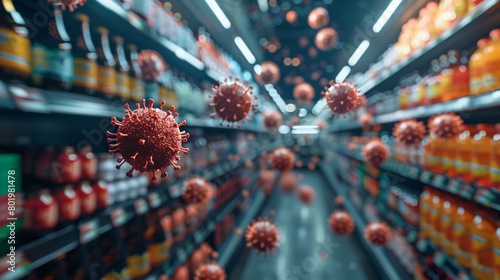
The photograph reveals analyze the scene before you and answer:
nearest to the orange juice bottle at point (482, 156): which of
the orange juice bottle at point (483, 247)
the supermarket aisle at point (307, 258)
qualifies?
the orange juice bottle at point (483, 247)

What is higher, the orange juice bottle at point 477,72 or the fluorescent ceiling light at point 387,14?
the fluorescent ceiling light at point 387,14

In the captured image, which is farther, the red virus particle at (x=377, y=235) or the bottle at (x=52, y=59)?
the red virus particle at (x=377, y=235)

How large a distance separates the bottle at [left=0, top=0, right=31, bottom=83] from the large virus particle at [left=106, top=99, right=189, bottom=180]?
76 cm

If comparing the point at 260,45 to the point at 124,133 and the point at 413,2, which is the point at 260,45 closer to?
the point at 413,2

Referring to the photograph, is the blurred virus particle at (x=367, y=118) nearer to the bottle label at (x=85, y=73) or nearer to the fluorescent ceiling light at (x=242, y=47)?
the fluorescent ceiling light at (x=242, y=47)

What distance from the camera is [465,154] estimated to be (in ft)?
6.23

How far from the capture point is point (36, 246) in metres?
1.12

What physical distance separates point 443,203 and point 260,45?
594cm

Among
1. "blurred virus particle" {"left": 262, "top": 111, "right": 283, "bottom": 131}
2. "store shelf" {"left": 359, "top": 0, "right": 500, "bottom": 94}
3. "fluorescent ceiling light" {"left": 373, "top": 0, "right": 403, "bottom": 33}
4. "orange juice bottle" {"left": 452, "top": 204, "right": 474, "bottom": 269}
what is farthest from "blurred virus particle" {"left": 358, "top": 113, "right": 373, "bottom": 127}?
"blurred virus particle" {"left": 262, "top": 111, "right": 283, "bottom": 131}

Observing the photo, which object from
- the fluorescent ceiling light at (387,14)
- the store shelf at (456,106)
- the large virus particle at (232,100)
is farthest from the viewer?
the fluorescent ceiling light at (387,14)

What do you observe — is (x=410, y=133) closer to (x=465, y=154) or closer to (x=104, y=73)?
(x=465, y=154)

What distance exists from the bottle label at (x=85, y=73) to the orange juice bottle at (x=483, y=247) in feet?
5.91

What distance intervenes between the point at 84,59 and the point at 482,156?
1.82 m

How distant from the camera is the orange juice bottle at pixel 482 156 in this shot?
65.6 inches
